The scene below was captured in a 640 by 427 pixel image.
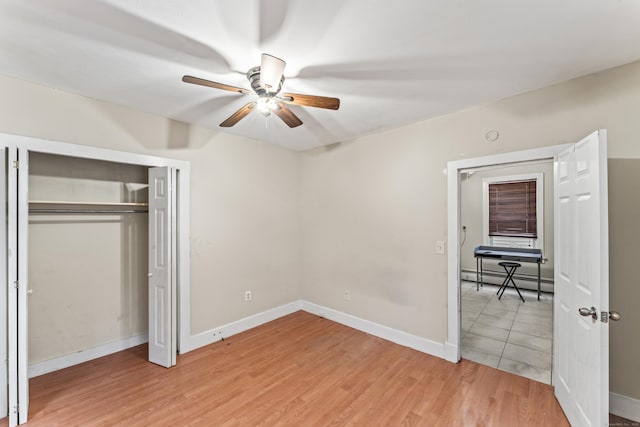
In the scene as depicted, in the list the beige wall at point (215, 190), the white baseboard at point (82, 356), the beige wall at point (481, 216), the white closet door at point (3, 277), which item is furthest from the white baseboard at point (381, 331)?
the beige wall at point (481, 216)

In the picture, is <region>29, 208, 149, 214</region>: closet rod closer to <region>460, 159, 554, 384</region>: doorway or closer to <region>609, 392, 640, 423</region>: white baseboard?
<region>460, 159, 554, 384</region>: doorway

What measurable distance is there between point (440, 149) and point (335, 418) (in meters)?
2.63

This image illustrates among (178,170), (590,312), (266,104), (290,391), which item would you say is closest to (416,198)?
(590,312)

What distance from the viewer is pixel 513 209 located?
221 inches

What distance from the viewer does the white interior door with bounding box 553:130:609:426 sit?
1.61 meters

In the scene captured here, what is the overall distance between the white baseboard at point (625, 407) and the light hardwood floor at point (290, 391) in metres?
0.35

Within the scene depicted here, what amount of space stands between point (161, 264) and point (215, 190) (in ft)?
3.39

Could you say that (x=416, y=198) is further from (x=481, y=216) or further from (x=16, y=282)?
(x=481, y=216)

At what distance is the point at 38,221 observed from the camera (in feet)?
8.34

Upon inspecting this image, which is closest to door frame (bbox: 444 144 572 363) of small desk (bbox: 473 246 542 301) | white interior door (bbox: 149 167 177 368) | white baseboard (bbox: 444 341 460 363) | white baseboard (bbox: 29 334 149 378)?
white baseboard (bbox: 444 341 460 363)

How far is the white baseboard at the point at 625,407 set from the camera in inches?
77.0

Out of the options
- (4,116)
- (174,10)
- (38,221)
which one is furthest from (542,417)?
(4,116)

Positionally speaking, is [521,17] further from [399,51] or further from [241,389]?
[241,389]

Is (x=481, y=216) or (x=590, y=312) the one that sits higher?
(x=481, y=216)
